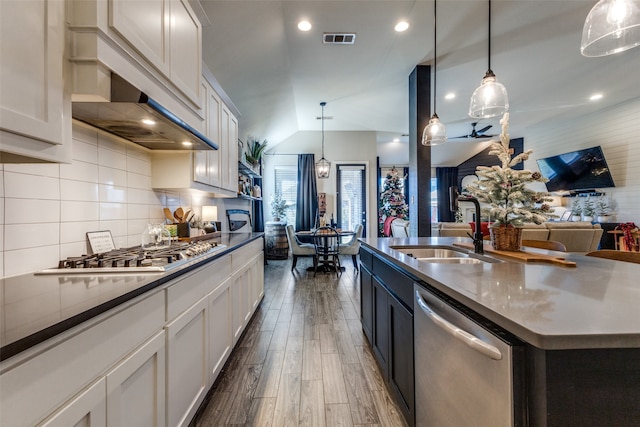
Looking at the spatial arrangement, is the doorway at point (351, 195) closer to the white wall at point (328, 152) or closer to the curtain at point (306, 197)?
the white wall at point (328, 152)

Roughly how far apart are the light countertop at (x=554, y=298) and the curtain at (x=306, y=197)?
5.46 metres

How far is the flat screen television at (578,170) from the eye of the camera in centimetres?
530

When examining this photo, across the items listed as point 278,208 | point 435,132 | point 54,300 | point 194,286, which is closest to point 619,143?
point 435,132

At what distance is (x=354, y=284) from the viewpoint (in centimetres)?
410

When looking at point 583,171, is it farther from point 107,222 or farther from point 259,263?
point 107,222

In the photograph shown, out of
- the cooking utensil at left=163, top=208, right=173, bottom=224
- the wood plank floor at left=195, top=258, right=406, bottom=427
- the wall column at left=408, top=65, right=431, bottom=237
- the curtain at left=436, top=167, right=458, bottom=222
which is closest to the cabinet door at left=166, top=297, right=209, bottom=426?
the wood plank floor at left=195, top=258, right=406, bottom=427

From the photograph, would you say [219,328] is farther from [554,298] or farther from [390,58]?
[390,58]

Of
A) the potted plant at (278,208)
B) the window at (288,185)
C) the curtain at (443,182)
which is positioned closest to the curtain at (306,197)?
the window at (288,185)

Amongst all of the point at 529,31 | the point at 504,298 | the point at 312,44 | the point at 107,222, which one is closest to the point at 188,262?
the point at 107,222

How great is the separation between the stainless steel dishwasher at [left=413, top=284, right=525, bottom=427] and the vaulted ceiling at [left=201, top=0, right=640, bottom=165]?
2851 millimetres

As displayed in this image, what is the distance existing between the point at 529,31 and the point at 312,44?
2.59 m

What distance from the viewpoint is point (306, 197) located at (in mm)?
6738

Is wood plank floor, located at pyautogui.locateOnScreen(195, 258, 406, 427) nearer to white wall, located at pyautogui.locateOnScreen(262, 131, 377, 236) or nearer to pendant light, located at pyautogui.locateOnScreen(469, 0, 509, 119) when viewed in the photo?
pendant light, located at pyautogui.locateOnScreen(469, 0, 509, 119)

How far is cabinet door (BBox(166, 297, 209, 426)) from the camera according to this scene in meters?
1.16
